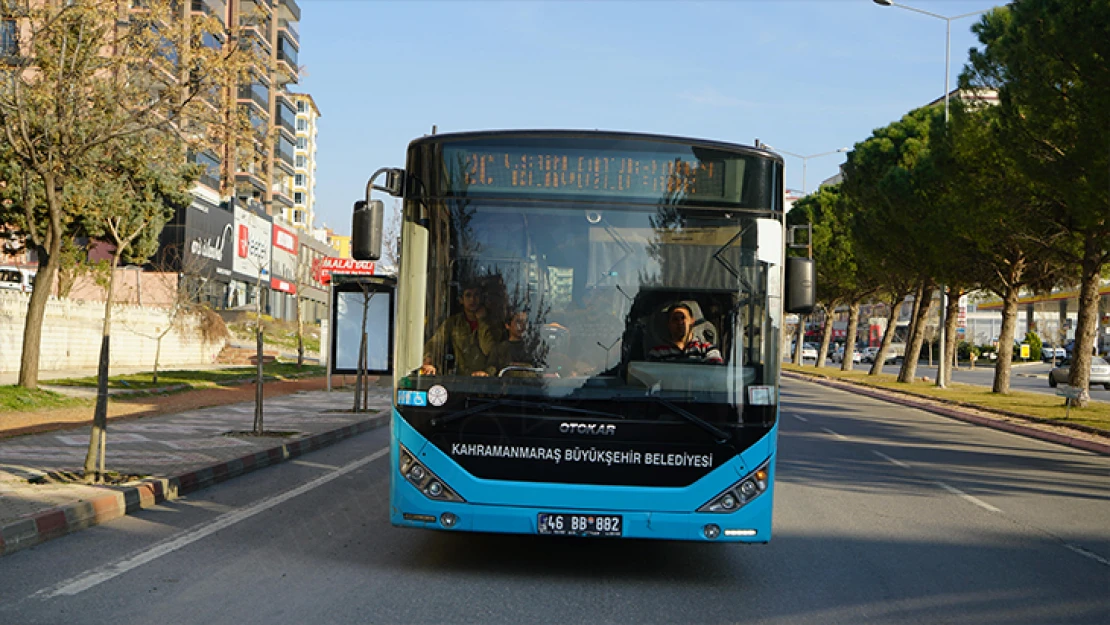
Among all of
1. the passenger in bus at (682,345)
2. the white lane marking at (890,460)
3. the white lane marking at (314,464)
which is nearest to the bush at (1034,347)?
the white lane marking at (890,460)

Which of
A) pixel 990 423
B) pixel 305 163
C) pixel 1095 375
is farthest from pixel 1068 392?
pixel 305 163

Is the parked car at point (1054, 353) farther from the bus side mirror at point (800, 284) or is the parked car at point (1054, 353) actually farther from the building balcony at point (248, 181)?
the bus side mirror at point (800, 284)

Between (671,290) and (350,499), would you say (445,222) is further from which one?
(350,499)

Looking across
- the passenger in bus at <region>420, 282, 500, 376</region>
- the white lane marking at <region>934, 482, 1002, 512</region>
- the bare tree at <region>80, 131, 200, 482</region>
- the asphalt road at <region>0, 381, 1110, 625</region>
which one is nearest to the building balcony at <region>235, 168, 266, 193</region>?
the bare tree at <region>80, 131, 200, 482</region>

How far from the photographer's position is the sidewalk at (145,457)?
8789 millimetres

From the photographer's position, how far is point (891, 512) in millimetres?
10969

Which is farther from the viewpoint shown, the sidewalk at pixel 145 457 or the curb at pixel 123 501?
the sidewalk at pixel 145 457

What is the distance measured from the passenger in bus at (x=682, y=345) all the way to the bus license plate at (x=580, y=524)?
41.1 inches

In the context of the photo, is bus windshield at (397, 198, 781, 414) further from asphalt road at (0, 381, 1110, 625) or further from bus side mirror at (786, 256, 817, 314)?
asphalt road at (0, 381, 1110, 625)

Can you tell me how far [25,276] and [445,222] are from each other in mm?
44833

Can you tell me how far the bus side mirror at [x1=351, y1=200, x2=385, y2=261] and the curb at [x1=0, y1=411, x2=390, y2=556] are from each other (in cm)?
316

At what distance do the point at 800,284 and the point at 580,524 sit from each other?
2116 millimetres

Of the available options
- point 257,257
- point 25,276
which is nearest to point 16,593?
point 25,276

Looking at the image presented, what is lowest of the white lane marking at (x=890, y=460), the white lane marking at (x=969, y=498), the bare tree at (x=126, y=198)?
the white lane marking at (x=890, y=460)
